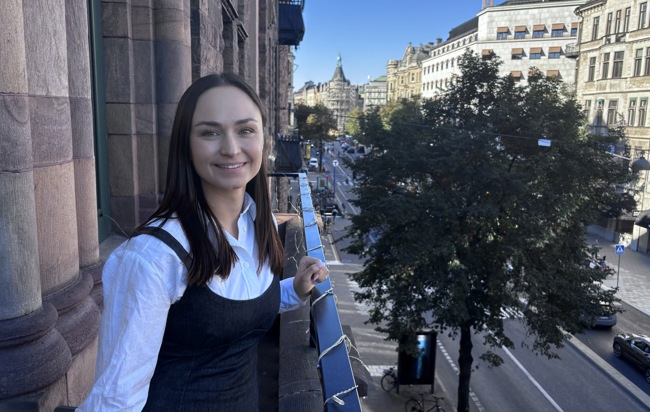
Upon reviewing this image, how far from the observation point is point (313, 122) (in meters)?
65.9

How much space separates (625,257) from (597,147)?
2019 centimetres

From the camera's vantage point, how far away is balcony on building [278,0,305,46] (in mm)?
24438

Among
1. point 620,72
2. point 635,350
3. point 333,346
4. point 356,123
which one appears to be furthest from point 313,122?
point 333,346

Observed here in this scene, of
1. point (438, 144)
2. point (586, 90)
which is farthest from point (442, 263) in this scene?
point (586, 90)

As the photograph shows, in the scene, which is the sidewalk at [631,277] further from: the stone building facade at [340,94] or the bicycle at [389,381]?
the stone building facade at [340,94]

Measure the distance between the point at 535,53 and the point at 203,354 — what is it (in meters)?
69.3

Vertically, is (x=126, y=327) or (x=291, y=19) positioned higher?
(x=291, y=19)

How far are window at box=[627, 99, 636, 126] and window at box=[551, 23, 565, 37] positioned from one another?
105ft

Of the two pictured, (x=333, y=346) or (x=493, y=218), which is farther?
(x=493, y=218)

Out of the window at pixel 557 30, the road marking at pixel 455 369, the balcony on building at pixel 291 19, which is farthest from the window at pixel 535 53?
the road marking at pixel 455 369

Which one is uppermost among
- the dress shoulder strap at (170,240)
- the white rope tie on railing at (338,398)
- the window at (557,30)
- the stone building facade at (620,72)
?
the window at (557,30)

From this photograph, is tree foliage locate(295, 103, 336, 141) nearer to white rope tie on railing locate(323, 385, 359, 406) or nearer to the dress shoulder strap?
Answer: the dress shoulder strap

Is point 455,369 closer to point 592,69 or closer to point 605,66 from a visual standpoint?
point 605,66

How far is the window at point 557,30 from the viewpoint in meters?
62.4
